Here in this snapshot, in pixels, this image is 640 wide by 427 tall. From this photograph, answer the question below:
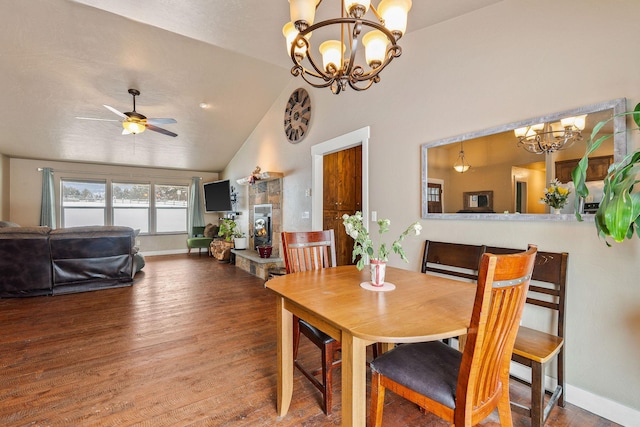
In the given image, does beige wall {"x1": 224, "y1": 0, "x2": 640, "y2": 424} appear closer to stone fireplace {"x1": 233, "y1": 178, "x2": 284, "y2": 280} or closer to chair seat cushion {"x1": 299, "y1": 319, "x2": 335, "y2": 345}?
chair seat cushion {"x1": 299, "y1": 319, "x2": 335, "y2": 345}

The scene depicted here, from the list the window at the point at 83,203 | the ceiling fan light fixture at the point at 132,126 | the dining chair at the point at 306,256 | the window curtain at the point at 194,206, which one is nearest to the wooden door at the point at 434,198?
the dining chair at the point at 306,256

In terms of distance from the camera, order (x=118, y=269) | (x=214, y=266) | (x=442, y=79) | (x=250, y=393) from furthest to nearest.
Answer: (x=214, y=266)
(x=118, y=269)
(x=442, y=79)
(x=250, y=393)

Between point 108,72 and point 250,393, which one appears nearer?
point 250,393

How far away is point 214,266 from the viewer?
611cm

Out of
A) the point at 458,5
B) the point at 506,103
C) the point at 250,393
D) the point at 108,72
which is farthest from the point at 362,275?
the point at 108,72

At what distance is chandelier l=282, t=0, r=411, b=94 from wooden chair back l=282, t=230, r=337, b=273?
1066mm

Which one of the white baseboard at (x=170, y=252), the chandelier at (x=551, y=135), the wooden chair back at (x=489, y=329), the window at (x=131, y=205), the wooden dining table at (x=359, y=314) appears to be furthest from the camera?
the white baseboard at (x=170, y=252)

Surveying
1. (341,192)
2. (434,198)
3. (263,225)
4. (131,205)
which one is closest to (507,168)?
(434,198)

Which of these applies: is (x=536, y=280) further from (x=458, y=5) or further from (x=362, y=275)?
(x=458, y=5)

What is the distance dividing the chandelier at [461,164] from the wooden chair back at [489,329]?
1.37 m

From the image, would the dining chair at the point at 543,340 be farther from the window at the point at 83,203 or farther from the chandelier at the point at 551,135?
the window at the point at 83,203

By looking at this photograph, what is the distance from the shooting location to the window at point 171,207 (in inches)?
311

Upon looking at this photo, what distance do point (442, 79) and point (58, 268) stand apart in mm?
5306

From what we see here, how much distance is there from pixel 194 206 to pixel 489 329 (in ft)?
27.6
